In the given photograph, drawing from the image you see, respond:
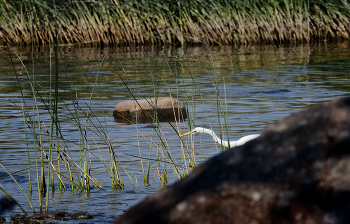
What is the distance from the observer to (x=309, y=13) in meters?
17.0

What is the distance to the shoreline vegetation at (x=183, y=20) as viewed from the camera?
1647 centimetres

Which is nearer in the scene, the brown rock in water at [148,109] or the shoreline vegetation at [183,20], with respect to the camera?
the brown rock in water at [148,109]

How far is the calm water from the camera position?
389 cm

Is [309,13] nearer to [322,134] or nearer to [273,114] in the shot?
[273,114]

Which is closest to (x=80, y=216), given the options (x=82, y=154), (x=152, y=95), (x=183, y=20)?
(x=82, y=154)

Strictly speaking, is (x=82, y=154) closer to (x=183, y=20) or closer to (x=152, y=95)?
(x=152, y=95)

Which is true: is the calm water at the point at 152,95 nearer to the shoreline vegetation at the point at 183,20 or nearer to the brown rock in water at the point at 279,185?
the shoreline vegetation at the point at 183,20

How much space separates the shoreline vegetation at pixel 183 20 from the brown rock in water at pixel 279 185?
1490 cm

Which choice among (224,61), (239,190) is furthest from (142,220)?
(224,61)

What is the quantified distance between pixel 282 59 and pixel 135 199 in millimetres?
10915

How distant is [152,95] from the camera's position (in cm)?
843

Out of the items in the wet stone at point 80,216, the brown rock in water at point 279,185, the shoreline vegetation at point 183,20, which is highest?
the shoreline vegetation at point 183,20

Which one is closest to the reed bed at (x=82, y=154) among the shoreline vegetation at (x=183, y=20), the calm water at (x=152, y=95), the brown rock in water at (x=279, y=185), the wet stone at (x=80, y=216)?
the calm water at (x=152, y=95)

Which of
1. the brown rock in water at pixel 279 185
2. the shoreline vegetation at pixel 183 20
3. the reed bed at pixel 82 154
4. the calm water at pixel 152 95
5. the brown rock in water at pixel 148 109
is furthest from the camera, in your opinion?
the shoreline vegetation at pixel 183 20
